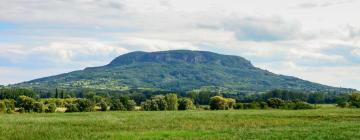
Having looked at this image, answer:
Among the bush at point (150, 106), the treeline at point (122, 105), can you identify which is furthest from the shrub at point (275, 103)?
the bush at point (150, 106)

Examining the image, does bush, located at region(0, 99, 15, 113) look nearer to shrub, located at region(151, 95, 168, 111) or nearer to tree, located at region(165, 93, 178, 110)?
shrub, located at region(151, 95, 168, 111)

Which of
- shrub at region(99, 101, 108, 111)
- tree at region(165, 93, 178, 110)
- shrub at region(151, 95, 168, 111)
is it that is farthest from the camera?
tree at region(165, 93, 178, 110)

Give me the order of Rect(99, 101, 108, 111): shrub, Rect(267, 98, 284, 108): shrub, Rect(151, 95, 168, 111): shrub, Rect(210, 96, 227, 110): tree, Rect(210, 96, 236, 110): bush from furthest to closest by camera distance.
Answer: Rect(210, 96, 236, 110): bush, Rect(210, 96, 227, 110): tree, Rect(267, 98, 284, 108): shrub, Rect(151, 95, 168, 111): shrub, Rect(99, 101, 108, 111): shrub

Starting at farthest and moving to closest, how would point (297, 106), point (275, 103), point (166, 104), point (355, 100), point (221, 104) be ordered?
point (221, 104)
point (275, 103)
point (166, 104)
point (355, 100)
point (297, 106)

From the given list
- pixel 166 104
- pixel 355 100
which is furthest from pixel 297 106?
pixel 166 104

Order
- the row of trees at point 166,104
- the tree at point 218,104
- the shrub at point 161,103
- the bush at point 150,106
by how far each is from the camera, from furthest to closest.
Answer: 1. the tree at point 218,104
2. the shrub at point 161,103
3. the row of trees at point 166,104
4. the bush at point 150,106

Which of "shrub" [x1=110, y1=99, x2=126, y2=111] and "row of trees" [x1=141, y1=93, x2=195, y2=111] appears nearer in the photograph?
"shrub" [x1=110, y1=99, x2=126, y2=111]

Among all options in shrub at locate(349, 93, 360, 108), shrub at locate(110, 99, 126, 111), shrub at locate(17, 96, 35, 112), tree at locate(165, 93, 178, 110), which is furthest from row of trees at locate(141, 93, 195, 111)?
shrub at locate(349, 93, 360, 108)

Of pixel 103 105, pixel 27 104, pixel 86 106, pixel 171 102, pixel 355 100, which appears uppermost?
pixel 355 100

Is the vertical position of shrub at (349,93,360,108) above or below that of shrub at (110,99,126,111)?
above

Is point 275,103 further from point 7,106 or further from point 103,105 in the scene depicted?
point 7,106

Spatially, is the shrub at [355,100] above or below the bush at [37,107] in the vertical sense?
above

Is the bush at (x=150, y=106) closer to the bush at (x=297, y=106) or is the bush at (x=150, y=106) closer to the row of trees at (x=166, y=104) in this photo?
the row of trees at (x=166, y=104)

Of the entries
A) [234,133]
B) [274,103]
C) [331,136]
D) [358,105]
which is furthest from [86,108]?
[331,136]
